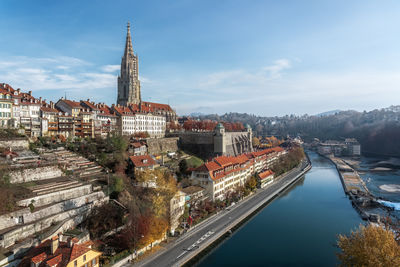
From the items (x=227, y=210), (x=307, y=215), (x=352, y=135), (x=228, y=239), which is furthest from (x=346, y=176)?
(x=352, y=135)

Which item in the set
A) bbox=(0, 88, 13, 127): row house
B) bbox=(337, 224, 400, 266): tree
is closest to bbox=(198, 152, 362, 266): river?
bbox=(337, 224, 400, 266): tree

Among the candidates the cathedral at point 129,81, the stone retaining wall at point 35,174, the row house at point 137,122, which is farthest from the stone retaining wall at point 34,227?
the cathedral at point 129,81

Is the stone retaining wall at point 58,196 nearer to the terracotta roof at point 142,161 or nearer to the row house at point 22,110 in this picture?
the terracotta roof at point 142,161

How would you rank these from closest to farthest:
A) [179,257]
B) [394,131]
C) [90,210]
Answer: [179,257]
[90,210]
[394,131]

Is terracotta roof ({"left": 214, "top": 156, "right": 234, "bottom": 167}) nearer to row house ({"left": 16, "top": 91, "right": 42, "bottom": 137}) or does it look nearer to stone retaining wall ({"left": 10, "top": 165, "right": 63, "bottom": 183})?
stone retaining wall ({"left": 10, "top": 165, "right": 63, "bottom": 183})

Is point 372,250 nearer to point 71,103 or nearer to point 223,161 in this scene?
point 223,161

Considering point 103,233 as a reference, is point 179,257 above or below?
below

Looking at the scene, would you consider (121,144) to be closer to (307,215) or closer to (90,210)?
(90,210)
